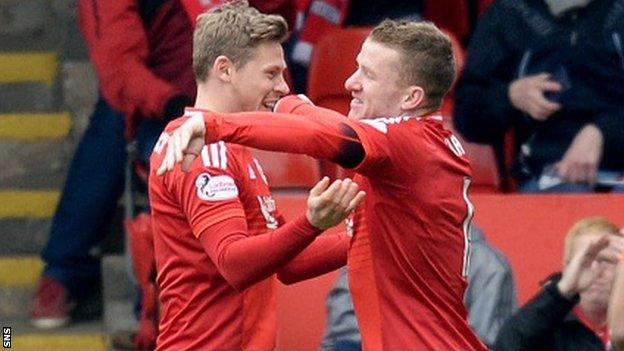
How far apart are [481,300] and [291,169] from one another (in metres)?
1.18

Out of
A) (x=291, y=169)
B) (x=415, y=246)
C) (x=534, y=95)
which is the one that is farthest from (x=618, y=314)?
(x=291, y=169)

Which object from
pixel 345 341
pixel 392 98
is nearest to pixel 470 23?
pixel 345 341

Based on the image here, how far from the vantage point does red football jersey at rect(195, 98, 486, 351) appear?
5367 mm

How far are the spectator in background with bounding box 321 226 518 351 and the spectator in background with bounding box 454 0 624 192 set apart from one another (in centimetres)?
80

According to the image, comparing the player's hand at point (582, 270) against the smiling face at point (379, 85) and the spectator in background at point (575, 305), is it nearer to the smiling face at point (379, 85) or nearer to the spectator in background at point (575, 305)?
the spectator in background at point (575, 305)

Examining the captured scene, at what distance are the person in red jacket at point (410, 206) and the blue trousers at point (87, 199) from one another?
3548mm

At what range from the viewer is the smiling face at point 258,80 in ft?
18.8

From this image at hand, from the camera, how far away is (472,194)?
25.6 feet

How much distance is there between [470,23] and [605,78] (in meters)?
1.37

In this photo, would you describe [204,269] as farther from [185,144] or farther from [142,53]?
[142,53]

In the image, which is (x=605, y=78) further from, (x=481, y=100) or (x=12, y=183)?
(x=12, y=183)

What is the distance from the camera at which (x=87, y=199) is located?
9.08 meters

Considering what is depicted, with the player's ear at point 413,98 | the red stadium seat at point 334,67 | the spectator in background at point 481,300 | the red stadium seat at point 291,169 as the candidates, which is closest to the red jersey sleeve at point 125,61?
the red stadium seat at point 291,169

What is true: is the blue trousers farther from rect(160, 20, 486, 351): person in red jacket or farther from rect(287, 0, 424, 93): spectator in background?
rect(160, 20, 486, 351): person in red jacket
